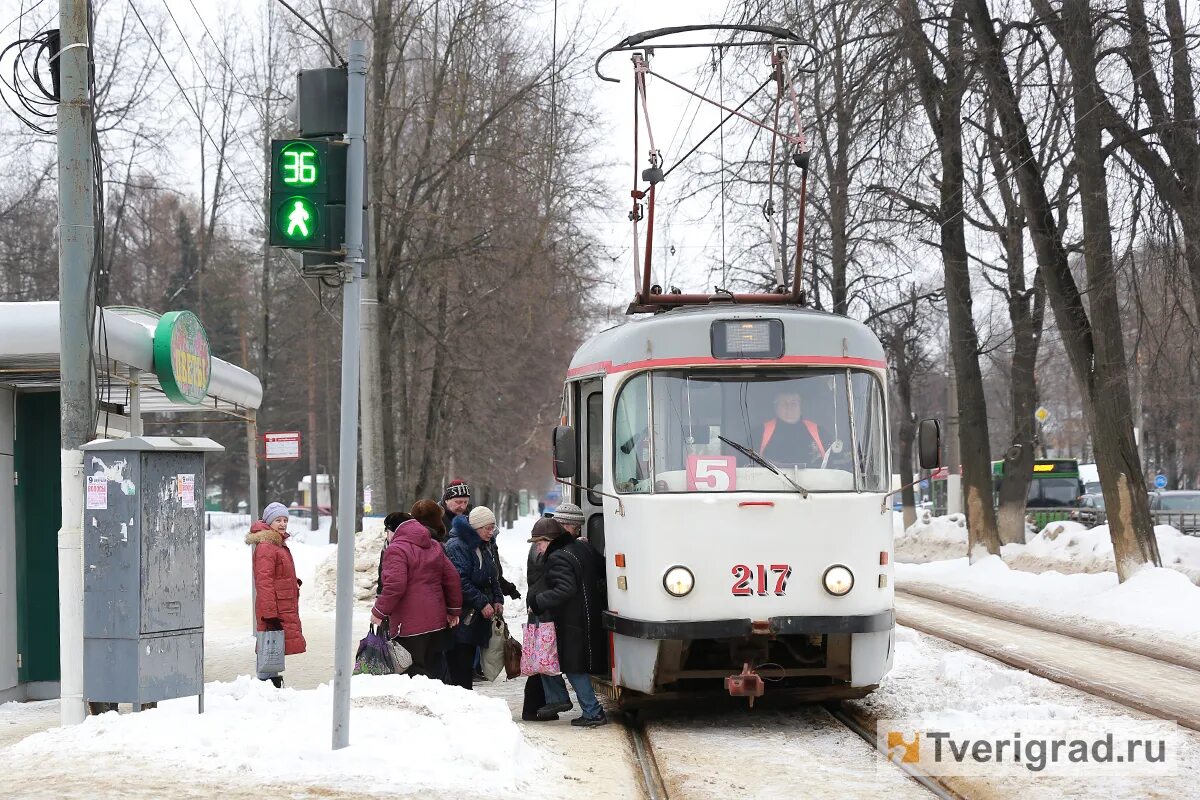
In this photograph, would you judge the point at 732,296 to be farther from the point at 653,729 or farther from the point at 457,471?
the point at 457,471

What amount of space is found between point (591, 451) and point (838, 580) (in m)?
2.48

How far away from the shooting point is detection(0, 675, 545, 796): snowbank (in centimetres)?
755

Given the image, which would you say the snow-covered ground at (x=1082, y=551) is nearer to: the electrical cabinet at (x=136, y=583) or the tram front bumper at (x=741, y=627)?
the tram front bumper at (x=741, y=627)

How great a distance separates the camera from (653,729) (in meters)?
10.6

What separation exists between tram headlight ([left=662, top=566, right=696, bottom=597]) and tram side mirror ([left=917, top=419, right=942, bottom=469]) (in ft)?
6.53

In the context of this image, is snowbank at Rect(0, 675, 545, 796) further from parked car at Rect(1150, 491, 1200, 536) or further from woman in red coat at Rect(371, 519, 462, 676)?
parked car at Rect(1150, 491, 1200, 536)

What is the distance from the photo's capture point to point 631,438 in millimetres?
10633

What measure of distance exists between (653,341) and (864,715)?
10.1 ft

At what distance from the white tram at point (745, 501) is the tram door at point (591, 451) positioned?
0.50 metres

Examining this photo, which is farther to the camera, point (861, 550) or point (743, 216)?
point (743, 216)

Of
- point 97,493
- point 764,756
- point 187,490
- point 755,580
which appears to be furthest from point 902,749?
point 97,493

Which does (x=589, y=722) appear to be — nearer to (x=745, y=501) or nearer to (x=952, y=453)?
(x=745, y=501)

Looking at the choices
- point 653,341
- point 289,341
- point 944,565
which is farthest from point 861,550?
point 289,341

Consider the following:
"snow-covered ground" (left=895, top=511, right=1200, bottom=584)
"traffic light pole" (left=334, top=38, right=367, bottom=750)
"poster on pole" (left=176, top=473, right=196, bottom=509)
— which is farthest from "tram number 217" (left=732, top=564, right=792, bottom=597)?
"snow-covered ground" (left=895, top=511, right=1200, bottom=584)
